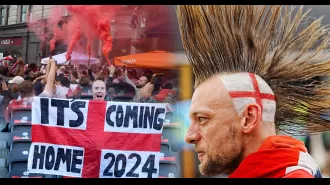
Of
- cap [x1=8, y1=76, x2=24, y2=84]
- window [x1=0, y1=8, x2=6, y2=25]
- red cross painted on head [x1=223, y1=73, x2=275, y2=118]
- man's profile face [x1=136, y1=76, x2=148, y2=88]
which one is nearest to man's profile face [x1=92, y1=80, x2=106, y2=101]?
man's profile face [x1=136, y1=76, x2=148, y2=88]

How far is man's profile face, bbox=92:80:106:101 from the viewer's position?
545cm

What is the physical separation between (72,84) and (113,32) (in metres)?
0.67

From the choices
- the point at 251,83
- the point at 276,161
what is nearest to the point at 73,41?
the point at 251,83

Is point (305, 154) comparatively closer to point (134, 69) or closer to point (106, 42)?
point (134, 69)

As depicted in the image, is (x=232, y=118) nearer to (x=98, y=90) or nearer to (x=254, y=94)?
(x=254, y=94)

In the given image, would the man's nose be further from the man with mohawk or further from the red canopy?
the red canopy

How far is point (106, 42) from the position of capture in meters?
5.42

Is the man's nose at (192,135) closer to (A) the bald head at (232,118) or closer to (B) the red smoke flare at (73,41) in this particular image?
(A) the bald head at (232,118)

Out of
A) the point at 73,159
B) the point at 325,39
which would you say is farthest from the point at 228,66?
the point at 73,159

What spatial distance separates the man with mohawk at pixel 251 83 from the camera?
202 inches

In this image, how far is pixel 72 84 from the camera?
5.48 meters

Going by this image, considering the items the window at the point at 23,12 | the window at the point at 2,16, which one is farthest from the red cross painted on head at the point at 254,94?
the window at the point at 2,16

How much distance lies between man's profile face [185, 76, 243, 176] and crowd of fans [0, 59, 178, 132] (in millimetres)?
463

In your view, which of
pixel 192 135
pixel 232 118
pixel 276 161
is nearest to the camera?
pixel 276 161
